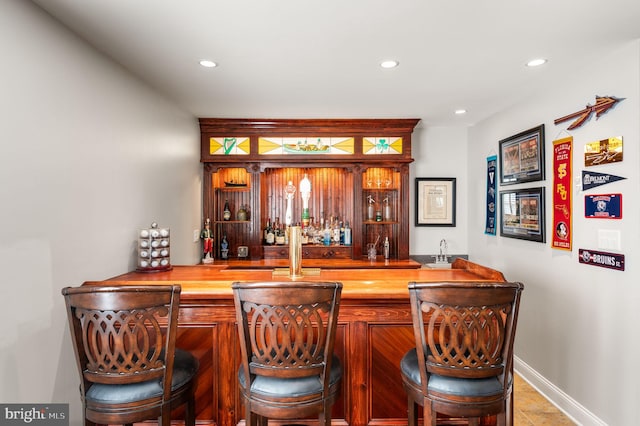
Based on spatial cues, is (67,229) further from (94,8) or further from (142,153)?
(94,8)

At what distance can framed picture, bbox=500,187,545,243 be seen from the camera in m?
3.16

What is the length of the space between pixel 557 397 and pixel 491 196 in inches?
78.0

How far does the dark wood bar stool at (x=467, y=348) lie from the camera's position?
5.19 feet

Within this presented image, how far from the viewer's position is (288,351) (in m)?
1.63

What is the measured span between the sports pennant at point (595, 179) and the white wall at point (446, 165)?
199cm

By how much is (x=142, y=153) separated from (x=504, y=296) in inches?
106

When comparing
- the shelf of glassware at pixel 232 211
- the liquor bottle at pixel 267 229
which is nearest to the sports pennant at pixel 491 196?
the liquor bottle at pixel 267 229

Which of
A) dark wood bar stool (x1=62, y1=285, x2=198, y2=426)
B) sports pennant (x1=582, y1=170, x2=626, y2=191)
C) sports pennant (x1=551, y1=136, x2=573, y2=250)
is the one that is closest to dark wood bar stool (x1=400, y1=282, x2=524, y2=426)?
dark wood bar stool (x1=62, y1=285, x2=198, y2=426)

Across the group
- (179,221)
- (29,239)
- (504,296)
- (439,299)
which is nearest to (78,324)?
(29,239)

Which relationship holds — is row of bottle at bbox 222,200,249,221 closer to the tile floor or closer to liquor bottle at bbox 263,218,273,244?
liquor bottle at bbox 263,218,273,244

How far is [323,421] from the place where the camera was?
5.52 ft

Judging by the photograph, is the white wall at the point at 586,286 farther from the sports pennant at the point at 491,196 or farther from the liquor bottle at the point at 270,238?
the liquor bottle at the point at 270,238

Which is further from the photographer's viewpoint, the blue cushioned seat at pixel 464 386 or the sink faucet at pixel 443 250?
the sink faucet at pixel 443 250

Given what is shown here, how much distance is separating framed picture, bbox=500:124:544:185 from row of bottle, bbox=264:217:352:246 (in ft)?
6.15
